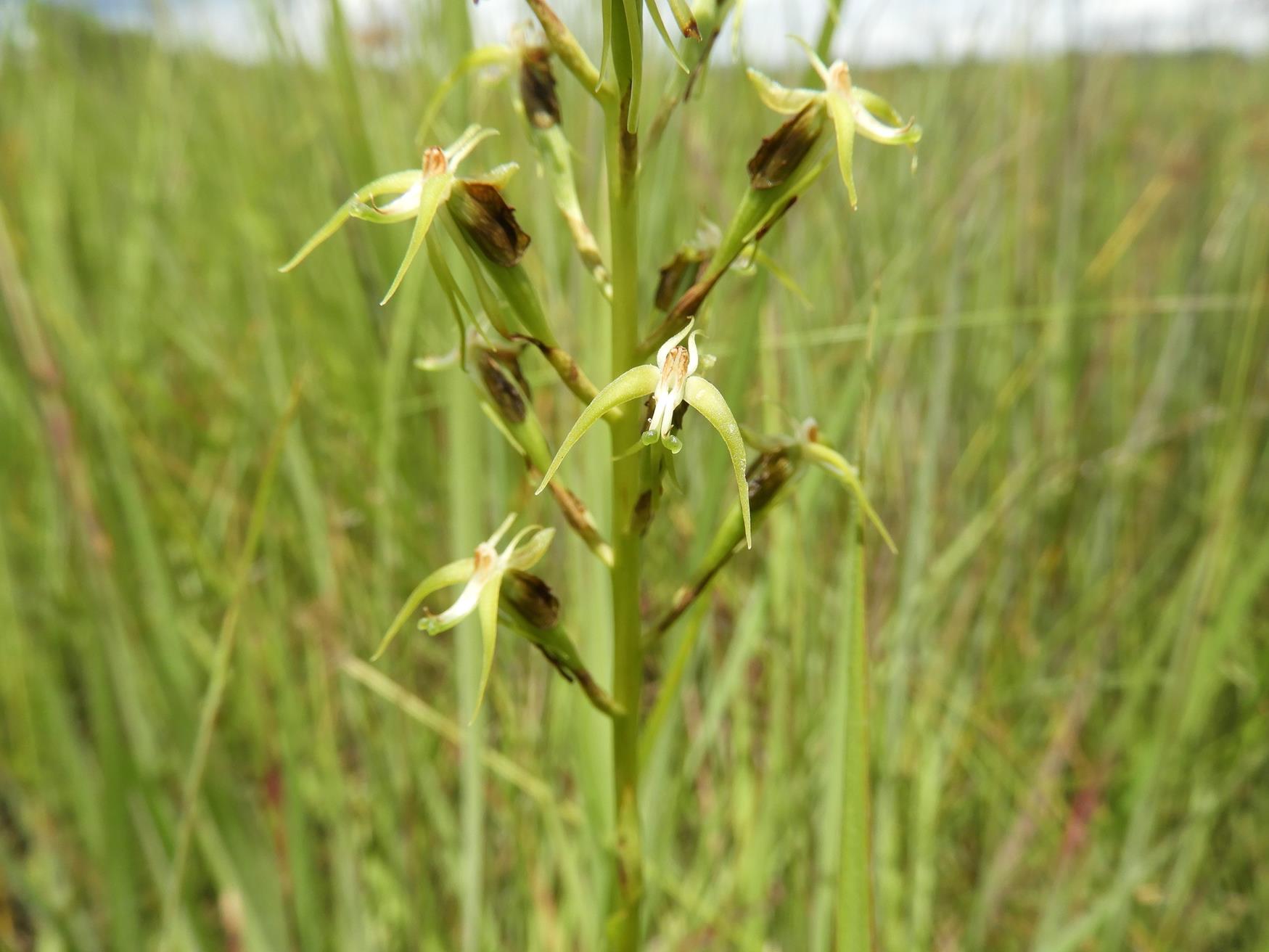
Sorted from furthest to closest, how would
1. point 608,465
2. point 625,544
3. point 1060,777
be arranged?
point 1060,777 → point 608,465 → point 625,544

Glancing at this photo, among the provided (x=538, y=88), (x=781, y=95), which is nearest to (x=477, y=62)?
(x=538, y=88)

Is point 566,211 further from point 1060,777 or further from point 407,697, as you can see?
point 1060,777

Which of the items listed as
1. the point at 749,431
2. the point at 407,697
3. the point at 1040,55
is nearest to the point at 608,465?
the point at 749,431

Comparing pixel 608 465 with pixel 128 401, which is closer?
pixel 608 465

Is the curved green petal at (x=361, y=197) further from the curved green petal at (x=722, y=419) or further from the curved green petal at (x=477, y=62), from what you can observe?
the curved green petal at (x=722, y=419)

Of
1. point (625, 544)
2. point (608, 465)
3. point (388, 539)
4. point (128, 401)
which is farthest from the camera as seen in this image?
point (128, 401)

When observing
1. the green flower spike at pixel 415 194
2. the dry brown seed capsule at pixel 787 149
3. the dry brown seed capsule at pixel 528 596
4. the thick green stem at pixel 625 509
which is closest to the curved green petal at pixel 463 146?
the green flower spike at pixel 415 194
